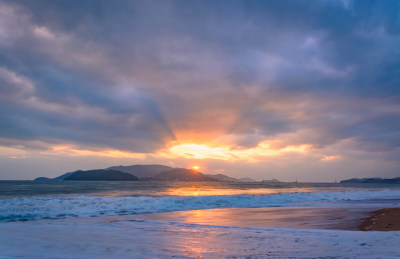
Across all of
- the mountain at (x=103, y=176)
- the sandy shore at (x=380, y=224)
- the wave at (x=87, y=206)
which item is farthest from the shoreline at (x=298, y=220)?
the mountain at (x=103, y=176)

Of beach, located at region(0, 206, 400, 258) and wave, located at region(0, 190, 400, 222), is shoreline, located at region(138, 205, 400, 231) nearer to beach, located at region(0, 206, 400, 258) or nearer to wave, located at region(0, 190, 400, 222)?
beach, located at region(0, 206, 400, 258)

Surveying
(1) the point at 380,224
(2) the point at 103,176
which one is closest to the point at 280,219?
(1) the point at 380,224

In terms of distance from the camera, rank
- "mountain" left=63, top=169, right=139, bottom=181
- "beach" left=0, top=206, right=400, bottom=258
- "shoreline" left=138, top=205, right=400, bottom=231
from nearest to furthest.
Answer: "beach" left=0, top=206, right=400, bottom=258 < "shoreline" left=138, top=205, right=400, bottom=231 < "mountain" left=63, top=169, right=139, bottom=181

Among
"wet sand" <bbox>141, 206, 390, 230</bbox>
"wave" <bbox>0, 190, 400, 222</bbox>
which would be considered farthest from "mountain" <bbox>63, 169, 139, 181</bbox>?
"wet sand" <bbox>141, 206, 390, 230</bbox>

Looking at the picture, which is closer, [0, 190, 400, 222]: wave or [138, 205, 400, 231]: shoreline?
[138, 205, 400, 231]: shoreline

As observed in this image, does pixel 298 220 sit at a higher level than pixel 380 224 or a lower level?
lower

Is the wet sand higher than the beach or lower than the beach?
lower

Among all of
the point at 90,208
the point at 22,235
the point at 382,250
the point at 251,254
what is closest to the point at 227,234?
the point at 251,254

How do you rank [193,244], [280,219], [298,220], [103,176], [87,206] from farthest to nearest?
[103,176]
[87,206]
[280,219]
[298,220]
[193,244]

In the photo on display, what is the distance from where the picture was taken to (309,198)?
36031 millimetres

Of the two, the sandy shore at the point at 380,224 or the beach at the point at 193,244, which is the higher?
the beach at the point at 193,244

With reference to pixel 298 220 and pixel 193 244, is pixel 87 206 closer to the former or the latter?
pixel 298 220

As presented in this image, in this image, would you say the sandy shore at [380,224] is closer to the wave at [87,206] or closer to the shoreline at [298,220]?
the shoreline at [298,220]

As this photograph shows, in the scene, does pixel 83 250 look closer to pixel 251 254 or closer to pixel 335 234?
pixel 251 254
